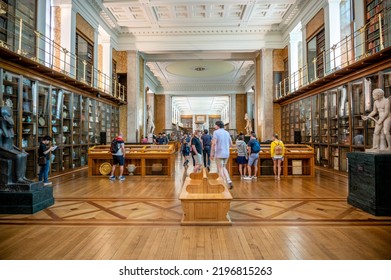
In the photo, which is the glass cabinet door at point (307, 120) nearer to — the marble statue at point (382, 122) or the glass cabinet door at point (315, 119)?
the glass cabinet door at point (315, 119)

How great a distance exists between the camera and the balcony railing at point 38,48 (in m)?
6.96

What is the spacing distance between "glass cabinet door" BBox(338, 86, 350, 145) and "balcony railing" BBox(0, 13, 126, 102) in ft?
28.8

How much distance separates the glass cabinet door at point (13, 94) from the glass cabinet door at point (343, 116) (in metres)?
9.14

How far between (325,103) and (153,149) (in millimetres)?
6413

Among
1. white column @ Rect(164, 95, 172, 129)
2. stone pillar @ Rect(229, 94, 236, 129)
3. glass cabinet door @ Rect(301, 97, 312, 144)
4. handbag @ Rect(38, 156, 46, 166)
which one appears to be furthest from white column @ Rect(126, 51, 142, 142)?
stone pillar @ Rect(229, 94, 236, 129)

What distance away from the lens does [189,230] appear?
3.07 meters

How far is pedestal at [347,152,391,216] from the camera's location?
3570 mm

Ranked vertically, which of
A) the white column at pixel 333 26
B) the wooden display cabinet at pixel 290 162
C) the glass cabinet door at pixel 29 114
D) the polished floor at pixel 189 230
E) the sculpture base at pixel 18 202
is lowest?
the polished floor at pixel 189 230

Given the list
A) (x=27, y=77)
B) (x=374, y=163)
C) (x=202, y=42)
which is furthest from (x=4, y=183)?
(x=202, y=42)

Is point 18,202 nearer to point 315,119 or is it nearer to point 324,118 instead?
point 324,118

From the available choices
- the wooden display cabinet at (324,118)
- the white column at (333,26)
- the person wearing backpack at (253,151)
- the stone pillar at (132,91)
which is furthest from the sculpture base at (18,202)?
the stone pillar at (132,91)

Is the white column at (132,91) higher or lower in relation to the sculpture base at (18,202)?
higher

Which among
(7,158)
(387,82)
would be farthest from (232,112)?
(7,158)

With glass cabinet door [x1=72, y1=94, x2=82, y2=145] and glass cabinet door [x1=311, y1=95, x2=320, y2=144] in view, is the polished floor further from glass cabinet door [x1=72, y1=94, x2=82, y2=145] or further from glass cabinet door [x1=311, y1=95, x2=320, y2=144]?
glass cabinet door [x1=311, y1=95, x2=320, y2=144]
